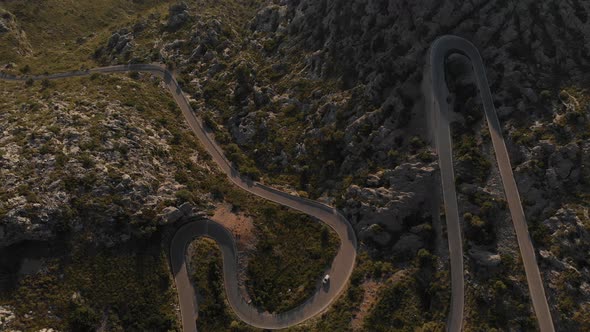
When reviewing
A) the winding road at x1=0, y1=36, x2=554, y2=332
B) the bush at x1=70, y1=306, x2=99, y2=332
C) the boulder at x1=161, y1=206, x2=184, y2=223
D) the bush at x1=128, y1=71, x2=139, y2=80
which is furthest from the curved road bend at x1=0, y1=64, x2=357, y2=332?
the bush at x1=128, y1=71, x2=139, y2=80

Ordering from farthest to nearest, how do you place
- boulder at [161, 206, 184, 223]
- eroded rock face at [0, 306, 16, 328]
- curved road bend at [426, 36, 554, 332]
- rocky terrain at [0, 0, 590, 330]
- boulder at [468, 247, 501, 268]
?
boulder at [161, 206, 184, 223] < boulder at [468, 247, 501, 268] < rocky terrain at [0, 0, 590, 330] < curved road bend at [426, 36, 554, 332] < eroded rock face at [0, 306, 16, 328]

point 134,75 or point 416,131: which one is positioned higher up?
point 416,131

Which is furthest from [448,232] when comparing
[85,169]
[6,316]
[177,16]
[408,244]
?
[177,16]

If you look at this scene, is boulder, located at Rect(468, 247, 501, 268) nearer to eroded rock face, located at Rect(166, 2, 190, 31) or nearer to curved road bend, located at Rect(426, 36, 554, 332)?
curved road bend, located at Rect(426, 36, 554, 332)

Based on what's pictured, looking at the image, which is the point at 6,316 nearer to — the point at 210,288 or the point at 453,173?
the point at 210,288

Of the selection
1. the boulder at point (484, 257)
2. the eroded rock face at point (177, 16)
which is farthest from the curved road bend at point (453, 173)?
the eroded rock face at point (177, 16)

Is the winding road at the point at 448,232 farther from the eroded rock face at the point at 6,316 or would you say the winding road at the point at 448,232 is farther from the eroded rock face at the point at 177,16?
the eroded rock face at the point at 177,16

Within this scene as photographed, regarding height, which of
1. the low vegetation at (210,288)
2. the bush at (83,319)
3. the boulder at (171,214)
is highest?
the boulder at (171,214)

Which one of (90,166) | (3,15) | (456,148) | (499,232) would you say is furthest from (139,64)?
(499,232)
